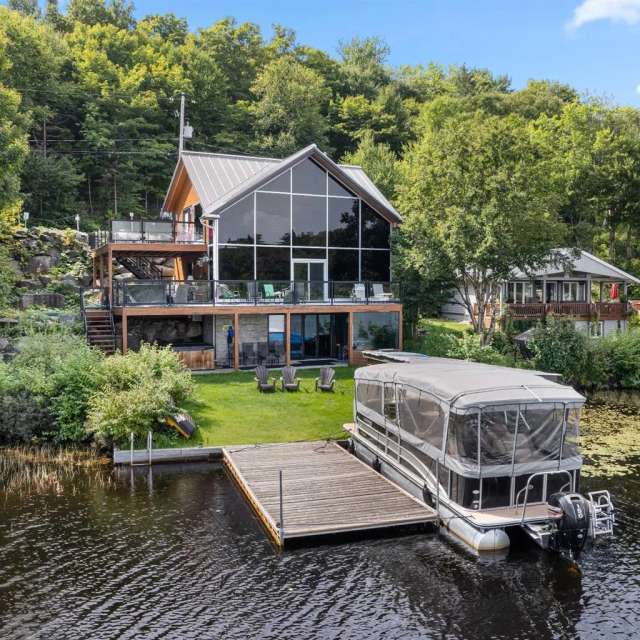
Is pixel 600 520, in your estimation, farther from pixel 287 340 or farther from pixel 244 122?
pixel 244 122

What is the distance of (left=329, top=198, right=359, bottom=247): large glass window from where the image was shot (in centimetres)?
2897

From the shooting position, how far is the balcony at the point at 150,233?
27.5 metres

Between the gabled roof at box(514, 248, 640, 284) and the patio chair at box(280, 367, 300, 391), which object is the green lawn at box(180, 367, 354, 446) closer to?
the patio chair at box(280, 367, 300, 391)

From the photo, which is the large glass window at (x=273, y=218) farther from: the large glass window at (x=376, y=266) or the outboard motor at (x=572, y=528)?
the outboard motor at (x=572, y=528)

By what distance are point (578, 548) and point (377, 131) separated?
50774mm

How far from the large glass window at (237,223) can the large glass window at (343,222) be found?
3916 mm

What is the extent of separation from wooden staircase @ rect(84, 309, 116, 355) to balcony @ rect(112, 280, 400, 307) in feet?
2.69

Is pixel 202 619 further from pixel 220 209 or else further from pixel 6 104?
pixel 6 104

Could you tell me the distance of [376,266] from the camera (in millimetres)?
30156

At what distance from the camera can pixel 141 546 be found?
1179 centimetres

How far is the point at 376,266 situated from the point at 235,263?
278 inches

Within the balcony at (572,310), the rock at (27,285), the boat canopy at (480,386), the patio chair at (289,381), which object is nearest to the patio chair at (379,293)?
the patio chair at (289,381)

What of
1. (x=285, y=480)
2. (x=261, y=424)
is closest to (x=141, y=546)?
(x=285, y=480)

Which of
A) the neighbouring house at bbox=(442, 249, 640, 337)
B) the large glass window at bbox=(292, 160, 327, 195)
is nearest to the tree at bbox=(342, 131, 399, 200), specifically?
the neighbouring house at bbox=(442, 249, 640, 337)
